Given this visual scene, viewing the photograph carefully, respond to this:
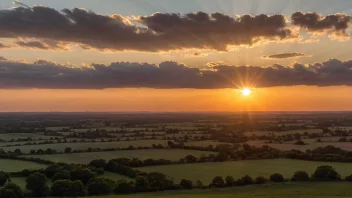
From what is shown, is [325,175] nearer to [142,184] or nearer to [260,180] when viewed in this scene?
[260,180]

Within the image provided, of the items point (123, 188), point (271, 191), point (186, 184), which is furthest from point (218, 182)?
point (123, 188)

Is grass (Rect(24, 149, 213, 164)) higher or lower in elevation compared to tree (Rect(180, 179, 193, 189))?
higher

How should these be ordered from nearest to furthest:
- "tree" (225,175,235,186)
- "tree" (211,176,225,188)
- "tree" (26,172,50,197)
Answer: "tree" (26,172,50,197), "tree" (211,176,225,188), "tree" (225,175,235,186)

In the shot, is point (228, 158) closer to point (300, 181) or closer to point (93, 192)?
point (300, 181)

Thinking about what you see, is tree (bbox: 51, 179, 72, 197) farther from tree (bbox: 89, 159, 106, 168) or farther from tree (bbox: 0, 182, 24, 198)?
tree (bbox: 89, 159, 106, 168)

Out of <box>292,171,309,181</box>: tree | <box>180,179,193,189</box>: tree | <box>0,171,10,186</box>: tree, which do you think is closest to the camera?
<box>180,179,193,189</box>: tree

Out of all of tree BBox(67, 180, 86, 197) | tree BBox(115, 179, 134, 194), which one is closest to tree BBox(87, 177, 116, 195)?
tree BBox(67, 180, 86, 197)
